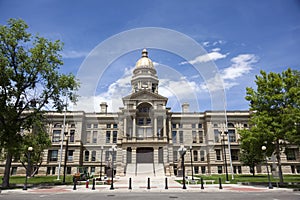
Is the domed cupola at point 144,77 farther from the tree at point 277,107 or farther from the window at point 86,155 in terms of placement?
the tree at point 277,107

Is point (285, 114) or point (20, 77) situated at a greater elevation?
point (20, 77)

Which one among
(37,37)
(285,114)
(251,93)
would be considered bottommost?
(285,114)

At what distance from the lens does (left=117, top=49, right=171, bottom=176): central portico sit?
43.0 meters

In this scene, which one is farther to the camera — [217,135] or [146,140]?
[217,135]

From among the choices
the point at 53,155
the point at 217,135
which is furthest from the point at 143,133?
the point at 53,155

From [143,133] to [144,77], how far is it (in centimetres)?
1769

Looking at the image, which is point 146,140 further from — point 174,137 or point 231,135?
point 231,135

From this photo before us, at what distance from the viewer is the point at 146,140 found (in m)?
45.0

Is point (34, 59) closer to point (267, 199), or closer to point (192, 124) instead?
point (267, 199)

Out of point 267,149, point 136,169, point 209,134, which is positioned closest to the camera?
point 267,149

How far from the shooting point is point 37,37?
2227cm

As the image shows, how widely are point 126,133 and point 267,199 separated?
3625cm

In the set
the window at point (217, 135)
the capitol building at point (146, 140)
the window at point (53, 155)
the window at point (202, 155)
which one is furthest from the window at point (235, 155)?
the window at point (53, 155)

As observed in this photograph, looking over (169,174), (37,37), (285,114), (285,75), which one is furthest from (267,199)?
(169,174)
